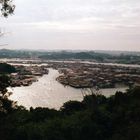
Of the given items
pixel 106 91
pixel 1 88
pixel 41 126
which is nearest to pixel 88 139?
pixel 41 126

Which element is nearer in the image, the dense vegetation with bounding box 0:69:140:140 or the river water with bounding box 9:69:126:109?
the dense vegetation with bounding box 0:69:140:140

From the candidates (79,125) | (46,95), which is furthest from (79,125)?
(46,95)

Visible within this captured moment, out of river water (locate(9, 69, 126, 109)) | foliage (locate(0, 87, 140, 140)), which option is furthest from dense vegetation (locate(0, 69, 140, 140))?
river water (locate(9, 69, 126, 109))

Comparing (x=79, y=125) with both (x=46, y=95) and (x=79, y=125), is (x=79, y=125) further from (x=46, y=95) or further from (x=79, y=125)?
(x=46, y=95)

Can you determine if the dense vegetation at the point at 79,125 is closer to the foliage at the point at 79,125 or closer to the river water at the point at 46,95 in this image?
the foliage at the point at 79,125

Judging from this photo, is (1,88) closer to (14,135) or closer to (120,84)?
(14,135)

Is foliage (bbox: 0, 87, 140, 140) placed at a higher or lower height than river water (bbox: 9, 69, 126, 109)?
higher

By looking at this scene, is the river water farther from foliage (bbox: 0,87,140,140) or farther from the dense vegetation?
foliage (bbox: 0,87,140,140)

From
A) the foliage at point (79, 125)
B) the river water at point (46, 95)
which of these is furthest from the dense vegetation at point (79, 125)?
the river water at point (46, 95)
